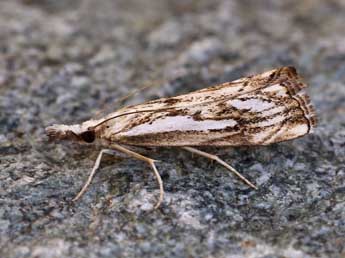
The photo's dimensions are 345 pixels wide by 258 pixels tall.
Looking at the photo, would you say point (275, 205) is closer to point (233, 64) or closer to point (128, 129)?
point (128, 129)

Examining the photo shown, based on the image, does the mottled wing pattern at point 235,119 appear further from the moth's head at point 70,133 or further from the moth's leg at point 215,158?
the moth's head at point 70,133

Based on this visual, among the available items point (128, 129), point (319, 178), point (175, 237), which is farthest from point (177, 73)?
point (175, 237)

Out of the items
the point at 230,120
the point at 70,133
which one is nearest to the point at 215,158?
the point at 230,120

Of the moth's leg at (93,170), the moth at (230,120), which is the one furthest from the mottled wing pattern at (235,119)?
the moth's leg at (93,170)

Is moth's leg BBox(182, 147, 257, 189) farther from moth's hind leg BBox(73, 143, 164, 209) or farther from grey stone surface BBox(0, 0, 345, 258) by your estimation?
moth's hind leg BBox(73, 143, 164, 209)

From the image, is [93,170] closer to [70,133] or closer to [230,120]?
[70,133]

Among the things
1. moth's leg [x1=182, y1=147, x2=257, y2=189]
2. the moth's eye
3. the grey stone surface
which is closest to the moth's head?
the moth's eye
